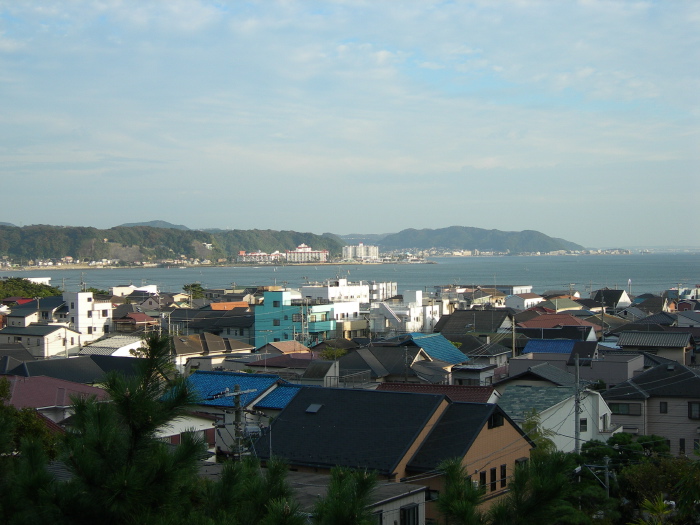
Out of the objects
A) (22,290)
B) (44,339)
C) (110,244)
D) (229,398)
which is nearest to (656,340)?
(229,398)

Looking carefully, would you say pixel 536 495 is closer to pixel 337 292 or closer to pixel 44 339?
pixel 44 339

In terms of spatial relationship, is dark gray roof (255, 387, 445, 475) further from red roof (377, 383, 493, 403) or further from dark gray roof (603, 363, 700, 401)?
dark gray roof (603, 363, 700, 401)

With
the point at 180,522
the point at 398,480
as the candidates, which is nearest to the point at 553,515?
the point at 180,522

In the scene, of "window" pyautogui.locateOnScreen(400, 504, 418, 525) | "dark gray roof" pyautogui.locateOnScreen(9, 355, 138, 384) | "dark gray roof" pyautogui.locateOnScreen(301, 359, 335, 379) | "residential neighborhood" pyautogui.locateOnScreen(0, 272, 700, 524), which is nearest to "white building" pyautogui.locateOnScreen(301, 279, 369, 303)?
"residential neighborhood" pyautogui.locateOnScreen(0, 272, 700, 524)

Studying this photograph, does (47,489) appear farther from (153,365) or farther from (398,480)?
(398,480)

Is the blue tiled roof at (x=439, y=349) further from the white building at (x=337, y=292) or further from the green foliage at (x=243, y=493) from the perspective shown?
the white building at (x=337, y=292)

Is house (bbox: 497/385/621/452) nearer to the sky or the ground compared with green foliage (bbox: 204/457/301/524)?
nearer to the ground
